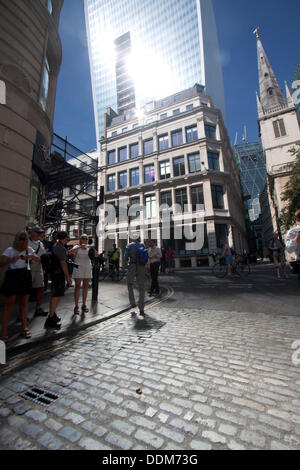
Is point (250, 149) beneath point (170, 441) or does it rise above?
above

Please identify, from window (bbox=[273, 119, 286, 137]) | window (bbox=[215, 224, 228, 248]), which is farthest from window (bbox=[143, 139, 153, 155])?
window (bbox=[273, 119, 286, 137])

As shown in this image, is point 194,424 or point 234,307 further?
point 234,307

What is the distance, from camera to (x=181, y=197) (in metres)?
25.3

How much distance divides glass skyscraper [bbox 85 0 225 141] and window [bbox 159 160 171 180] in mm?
18314

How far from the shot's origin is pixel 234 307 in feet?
15.7

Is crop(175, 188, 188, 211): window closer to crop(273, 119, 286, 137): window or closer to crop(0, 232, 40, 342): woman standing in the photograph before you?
crop(0, 232, 40, 342): woman standing

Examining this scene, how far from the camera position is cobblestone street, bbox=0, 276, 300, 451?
4.38ft

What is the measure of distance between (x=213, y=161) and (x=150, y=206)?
9.91 meters

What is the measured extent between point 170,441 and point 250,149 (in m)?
93.5

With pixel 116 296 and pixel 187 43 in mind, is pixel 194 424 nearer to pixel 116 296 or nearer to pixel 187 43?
pixel 116 296

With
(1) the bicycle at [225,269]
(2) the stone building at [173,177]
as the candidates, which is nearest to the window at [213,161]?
(2) the stone building at [173,177]

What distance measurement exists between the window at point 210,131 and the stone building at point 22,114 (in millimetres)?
21107

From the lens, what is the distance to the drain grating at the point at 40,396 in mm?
1788
